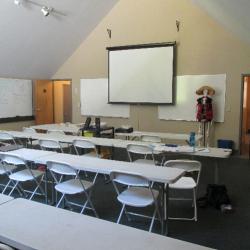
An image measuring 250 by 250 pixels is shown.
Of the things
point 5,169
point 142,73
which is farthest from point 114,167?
point 142,73

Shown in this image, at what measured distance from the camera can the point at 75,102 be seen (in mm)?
9297

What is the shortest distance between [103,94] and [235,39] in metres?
3.97

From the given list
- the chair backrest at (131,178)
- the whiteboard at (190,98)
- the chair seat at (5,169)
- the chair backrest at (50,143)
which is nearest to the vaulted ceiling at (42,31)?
the whiteboard at (190,98)

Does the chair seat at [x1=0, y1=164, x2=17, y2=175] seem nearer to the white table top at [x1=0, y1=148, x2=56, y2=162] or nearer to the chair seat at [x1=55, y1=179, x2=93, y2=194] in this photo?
the white table top at [x1=0, y1=148, x2=56, y2=162]

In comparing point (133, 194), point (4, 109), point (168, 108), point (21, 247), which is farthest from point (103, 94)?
point (21, 247)

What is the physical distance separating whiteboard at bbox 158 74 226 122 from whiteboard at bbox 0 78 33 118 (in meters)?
4.19

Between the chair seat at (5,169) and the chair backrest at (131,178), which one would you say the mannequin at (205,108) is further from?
the chair backrest at (131,178)

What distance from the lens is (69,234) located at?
1500mm

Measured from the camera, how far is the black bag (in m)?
3.61

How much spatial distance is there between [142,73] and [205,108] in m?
2.05

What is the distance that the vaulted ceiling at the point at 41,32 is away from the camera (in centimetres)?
655

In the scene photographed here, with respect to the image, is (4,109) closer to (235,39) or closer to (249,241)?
(235,39)

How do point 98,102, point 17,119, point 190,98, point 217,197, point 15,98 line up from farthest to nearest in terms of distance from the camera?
point 98,102
point 17,119
point 15,98
point 190,98
point 217,197

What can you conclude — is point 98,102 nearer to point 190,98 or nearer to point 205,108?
point 190,98
